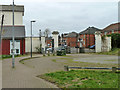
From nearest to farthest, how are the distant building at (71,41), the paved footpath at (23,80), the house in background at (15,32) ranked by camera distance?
the paved footpath at (23,80), the house in background at (15,32), the distant building at (71,41)

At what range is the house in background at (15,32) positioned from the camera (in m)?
33.3

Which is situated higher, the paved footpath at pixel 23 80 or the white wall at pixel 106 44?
the white wall at pixel 106 44

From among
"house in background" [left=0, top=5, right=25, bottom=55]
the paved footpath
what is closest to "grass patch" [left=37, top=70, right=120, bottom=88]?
the paved footpath

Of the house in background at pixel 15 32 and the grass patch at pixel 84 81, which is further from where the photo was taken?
the house in background at pixel 15 32

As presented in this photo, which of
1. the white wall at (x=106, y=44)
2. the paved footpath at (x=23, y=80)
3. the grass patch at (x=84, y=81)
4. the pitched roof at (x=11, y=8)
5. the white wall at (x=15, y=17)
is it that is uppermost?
the pitched roof at (x=11, y=8)

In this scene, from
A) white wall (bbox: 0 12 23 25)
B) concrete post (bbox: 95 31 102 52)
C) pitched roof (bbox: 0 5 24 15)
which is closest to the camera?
white wall (bbox: 0 12 23 25)

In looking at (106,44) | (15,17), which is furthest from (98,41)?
(15,17)

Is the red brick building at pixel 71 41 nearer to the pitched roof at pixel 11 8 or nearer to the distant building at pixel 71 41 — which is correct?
the distant building at pixel 71 41

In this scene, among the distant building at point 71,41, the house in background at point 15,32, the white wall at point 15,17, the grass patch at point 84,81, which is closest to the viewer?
the grass patch at point 84,81

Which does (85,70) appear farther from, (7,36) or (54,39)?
(54,39)

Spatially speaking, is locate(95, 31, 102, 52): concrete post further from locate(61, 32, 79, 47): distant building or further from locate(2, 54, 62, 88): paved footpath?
locate(2, 54, 62, 88): paved footpath

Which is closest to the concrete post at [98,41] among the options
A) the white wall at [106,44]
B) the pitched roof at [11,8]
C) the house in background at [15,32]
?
the white wall at [106,44]

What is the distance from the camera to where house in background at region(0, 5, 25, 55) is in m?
33.3

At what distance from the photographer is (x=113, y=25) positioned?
74.0 meters
